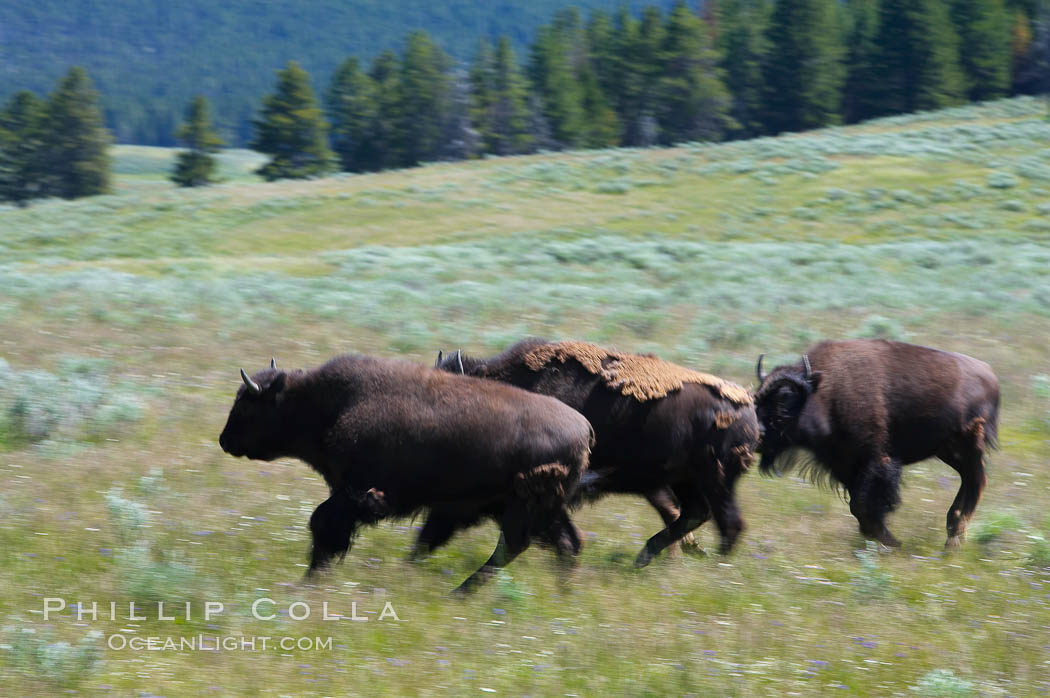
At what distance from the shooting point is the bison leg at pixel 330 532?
259 inches

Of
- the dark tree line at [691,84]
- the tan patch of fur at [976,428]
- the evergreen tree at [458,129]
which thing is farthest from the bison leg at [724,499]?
the evergreen tree at [458,129]

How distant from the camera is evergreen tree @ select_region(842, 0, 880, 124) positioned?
77000 millimetres

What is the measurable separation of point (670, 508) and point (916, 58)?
74.8 meters

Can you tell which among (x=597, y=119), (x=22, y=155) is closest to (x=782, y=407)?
(x=597, y=119)

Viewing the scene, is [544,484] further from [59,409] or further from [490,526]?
[59,409]

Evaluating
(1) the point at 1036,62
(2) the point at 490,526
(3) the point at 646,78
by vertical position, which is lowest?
(2) the point at 490,526

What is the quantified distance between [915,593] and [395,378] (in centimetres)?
333

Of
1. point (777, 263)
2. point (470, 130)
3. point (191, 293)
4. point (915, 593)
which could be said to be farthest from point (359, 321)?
point (470, 130)

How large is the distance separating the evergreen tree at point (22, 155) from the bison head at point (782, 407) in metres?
68.6

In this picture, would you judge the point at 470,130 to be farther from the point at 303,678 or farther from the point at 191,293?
the point at 303,678

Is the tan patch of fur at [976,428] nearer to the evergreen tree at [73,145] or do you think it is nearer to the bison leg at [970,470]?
the bison leg at [970,470]

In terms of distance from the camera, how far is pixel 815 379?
8.40 m

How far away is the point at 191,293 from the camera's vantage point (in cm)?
2058

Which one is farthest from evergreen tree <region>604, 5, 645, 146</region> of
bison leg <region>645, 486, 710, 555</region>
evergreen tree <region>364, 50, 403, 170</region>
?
bison leg <region>645, 486, 710, 555</region>
